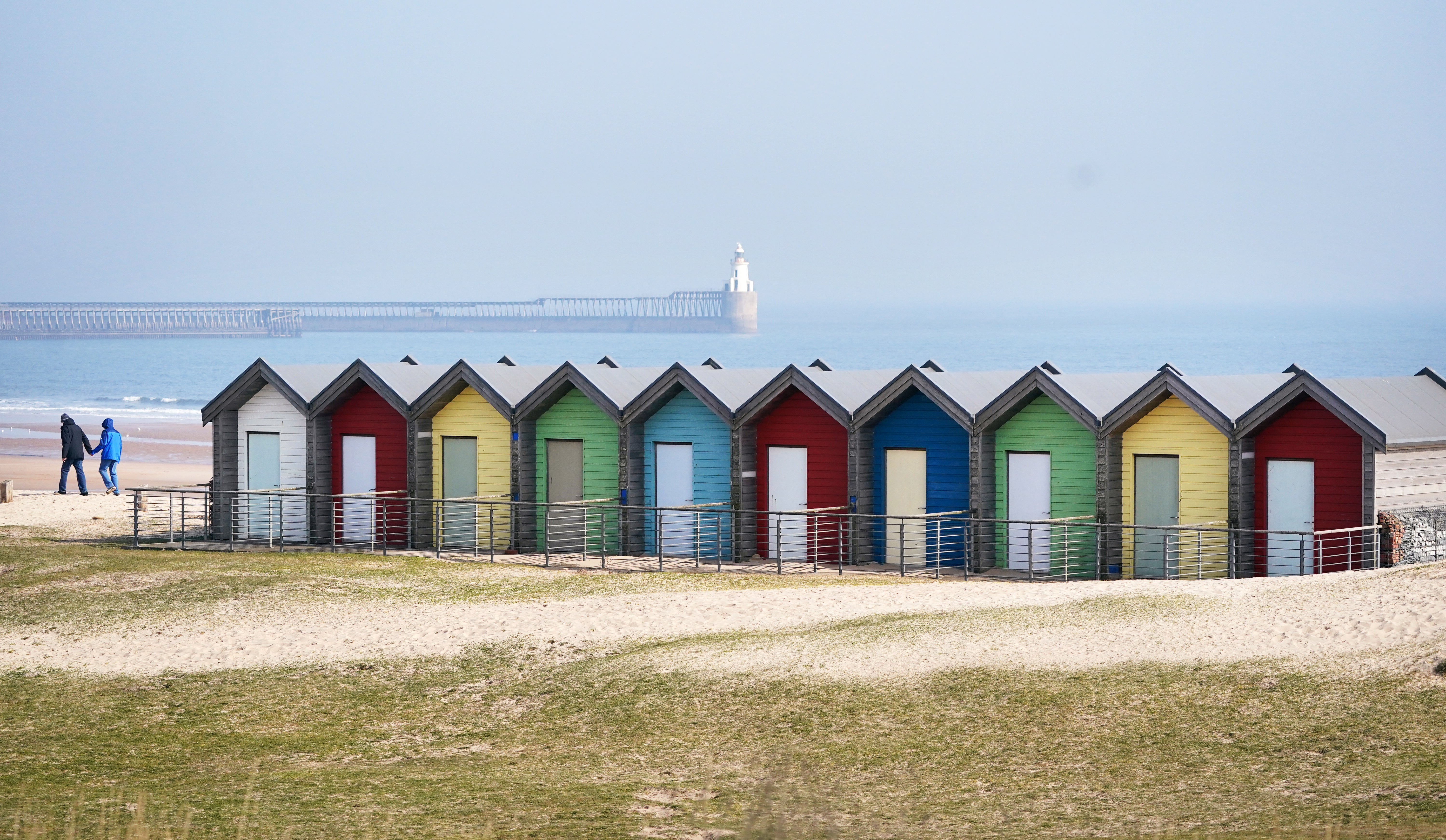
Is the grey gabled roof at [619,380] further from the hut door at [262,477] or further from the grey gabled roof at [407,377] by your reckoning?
the hut door at [262,477]

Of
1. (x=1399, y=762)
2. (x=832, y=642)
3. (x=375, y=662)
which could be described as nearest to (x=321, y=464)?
(x=375, y=662)

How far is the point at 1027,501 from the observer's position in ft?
88.1

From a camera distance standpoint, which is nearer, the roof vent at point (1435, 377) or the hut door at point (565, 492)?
the roof vent at point (1435, 377)

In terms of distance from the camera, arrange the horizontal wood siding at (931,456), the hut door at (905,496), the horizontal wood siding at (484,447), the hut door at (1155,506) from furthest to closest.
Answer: the horizontal wood siding at (484,447) < the hut door at (905,496) < the horizontal wood siding at (931,456) < the hut door at (1155,506)

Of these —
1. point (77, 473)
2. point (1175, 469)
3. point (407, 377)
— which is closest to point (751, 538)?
point (1175, 469)

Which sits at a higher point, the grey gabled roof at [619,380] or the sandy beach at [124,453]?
the grey gabled roof at [619,380]

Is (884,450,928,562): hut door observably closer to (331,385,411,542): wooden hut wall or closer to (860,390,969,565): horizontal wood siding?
(860,390,969,565): horizontal wood siding

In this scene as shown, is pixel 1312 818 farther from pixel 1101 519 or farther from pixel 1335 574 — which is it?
pixel 1101 519

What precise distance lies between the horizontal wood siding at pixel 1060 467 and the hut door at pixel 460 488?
948 centimetres

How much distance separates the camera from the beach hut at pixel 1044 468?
26141 millimetres

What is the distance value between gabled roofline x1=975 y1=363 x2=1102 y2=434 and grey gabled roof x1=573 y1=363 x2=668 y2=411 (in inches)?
226

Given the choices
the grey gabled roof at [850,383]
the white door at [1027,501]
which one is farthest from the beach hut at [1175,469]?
the grey gabled roof at [850,383]

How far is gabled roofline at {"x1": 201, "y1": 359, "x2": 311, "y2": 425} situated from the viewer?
31.0 m

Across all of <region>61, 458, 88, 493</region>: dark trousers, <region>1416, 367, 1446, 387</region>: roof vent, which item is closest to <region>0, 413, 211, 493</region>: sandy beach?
<region>61, 458, 88, 493</region>: dark trousers
